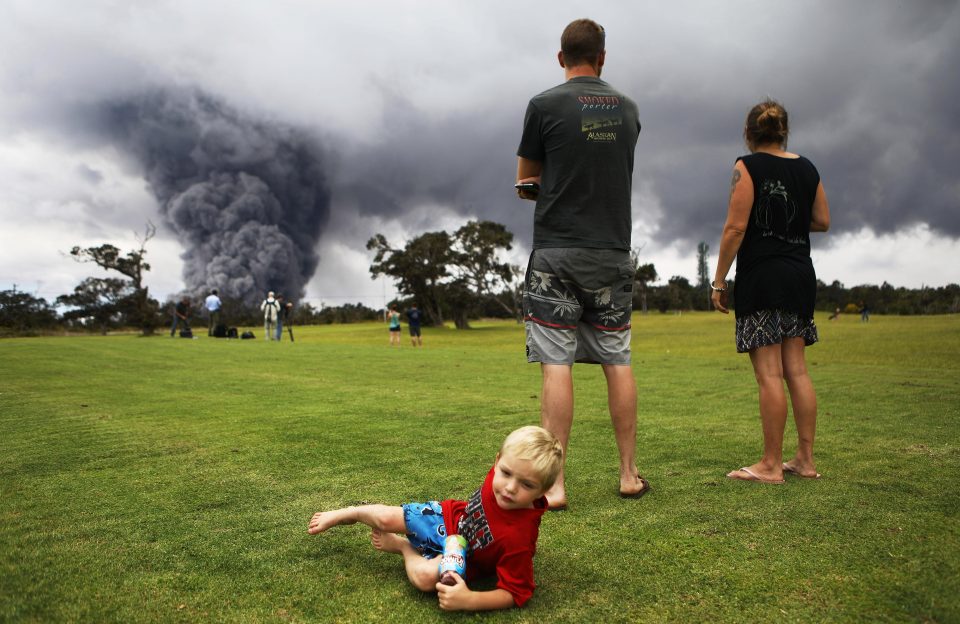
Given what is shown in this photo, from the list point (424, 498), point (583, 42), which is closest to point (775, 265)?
point (583, 42)

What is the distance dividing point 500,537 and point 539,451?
0.31 m

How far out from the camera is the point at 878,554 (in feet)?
7.40

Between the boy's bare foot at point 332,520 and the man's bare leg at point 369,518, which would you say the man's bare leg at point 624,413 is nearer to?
the man's bare leg at point 369,518

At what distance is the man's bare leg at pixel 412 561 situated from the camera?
204 cm

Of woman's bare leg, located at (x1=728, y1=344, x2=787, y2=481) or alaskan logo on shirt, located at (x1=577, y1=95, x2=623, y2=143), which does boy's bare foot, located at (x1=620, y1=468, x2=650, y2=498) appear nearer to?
woman's bare leg, located at (x1=728, y1=344, x2=787, y2=481)

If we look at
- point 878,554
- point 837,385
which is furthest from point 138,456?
point 837,385

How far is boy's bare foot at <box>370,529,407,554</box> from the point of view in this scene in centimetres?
225

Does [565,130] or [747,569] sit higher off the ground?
[565,130]

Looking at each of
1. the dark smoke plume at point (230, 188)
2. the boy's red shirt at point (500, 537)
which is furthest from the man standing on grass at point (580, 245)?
the dark smoke plume at point (230, 188)

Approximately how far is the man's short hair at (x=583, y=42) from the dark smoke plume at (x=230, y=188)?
12698cm

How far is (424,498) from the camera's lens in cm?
300

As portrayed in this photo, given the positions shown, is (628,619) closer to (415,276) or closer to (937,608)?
(937,608)

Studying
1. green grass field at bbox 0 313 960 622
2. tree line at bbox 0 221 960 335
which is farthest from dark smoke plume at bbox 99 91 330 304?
green grass field at bbox 0 313 960 622

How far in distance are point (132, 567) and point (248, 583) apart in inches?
17.8
